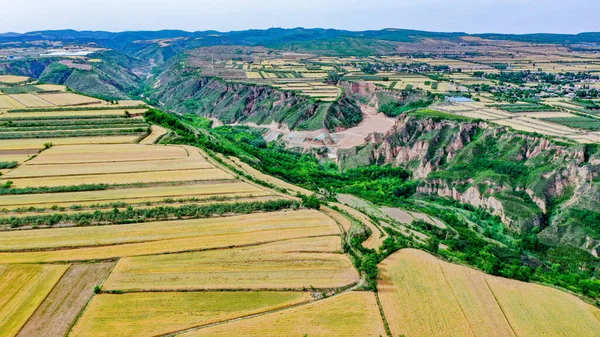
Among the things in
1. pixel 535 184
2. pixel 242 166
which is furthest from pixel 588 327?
pixel 242 166

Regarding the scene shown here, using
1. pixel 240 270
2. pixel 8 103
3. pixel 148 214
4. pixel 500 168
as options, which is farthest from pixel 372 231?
pixel 8 103

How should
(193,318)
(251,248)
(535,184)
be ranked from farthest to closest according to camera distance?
(535,184), (251,248), (193,318)

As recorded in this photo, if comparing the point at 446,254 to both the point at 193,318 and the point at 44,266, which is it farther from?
the point at 44,266

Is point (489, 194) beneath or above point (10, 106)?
beneath

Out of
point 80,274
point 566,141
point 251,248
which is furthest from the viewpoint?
point 566,141

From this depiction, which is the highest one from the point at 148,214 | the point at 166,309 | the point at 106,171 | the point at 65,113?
the point at 65,113

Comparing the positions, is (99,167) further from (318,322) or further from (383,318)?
(383,318)

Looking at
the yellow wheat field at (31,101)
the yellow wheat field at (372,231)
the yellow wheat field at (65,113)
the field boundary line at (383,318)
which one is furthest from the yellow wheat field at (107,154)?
the field boundary line at (383,318)
